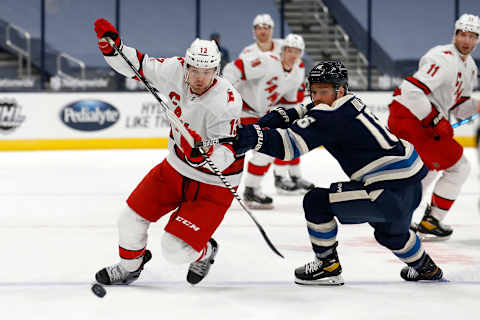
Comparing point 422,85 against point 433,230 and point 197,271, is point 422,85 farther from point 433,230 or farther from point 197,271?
point 197,271

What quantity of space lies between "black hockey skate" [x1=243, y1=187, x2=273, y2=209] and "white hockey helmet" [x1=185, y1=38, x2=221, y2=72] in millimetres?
2282

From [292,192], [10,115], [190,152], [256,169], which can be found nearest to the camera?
[190,152]

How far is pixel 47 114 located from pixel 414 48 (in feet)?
18.0

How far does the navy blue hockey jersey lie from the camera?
236 centimetres

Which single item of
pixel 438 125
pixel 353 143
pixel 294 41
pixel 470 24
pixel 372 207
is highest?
pixel 470 24

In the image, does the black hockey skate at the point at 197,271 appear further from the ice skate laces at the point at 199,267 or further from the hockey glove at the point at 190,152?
the hockey glove at the point at 190,152

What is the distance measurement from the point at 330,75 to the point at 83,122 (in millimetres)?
6200

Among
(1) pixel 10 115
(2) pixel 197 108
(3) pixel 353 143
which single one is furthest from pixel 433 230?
(1) pixel 10 115

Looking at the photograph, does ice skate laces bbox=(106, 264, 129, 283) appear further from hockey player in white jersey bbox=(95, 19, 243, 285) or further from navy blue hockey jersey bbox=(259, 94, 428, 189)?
navy blue hockey jersey bbox=(259, 94, 428, 189)

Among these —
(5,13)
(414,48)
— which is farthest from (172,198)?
(414,48)

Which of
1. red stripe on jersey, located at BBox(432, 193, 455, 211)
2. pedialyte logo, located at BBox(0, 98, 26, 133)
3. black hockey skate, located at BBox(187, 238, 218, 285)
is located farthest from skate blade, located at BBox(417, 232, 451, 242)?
pedialyte logo, located at BBox(0, 98, 26, 133)

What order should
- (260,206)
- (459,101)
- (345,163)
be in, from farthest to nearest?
(260,206)
(459,101)
(345,163)

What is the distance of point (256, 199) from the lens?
188 inches

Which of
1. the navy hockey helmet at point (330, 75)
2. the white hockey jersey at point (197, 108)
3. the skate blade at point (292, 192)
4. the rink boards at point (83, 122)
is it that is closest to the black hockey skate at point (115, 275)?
the white hockey jersey at point (197, 108)
